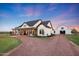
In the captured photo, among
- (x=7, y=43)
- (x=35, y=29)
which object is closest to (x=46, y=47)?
(x=35, y=29)

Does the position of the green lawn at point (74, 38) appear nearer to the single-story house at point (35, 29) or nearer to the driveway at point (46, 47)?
the driveway at point (46, 47)

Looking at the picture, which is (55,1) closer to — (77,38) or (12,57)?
(77,38)

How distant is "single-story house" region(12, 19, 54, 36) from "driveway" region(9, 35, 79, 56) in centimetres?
5

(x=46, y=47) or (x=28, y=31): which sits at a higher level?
(x=28, y=31)

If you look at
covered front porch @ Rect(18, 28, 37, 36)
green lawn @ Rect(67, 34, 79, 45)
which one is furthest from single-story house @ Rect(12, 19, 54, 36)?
green lawn @ Rect(67, 34, 79, 45)

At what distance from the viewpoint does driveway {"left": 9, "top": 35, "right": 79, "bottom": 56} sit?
1.80 metres

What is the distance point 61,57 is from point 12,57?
0.47 m

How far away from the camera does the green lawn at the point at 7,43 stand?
1.80 metres

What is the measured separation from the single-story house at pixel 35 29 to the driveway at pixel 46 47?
5 centimetres

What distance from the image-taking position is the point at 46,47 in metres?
1.82

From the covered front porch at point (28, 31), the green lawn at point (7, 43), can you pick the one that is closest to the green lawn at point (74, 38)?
the covered front porch at point (28, 31)

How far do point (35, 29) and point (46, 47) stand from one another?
206 mm

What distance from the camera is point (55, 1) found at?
1833mm

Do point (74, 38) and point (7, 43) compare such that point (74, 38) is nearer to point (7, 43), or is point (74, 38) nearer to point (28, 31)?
point (28, 31)
